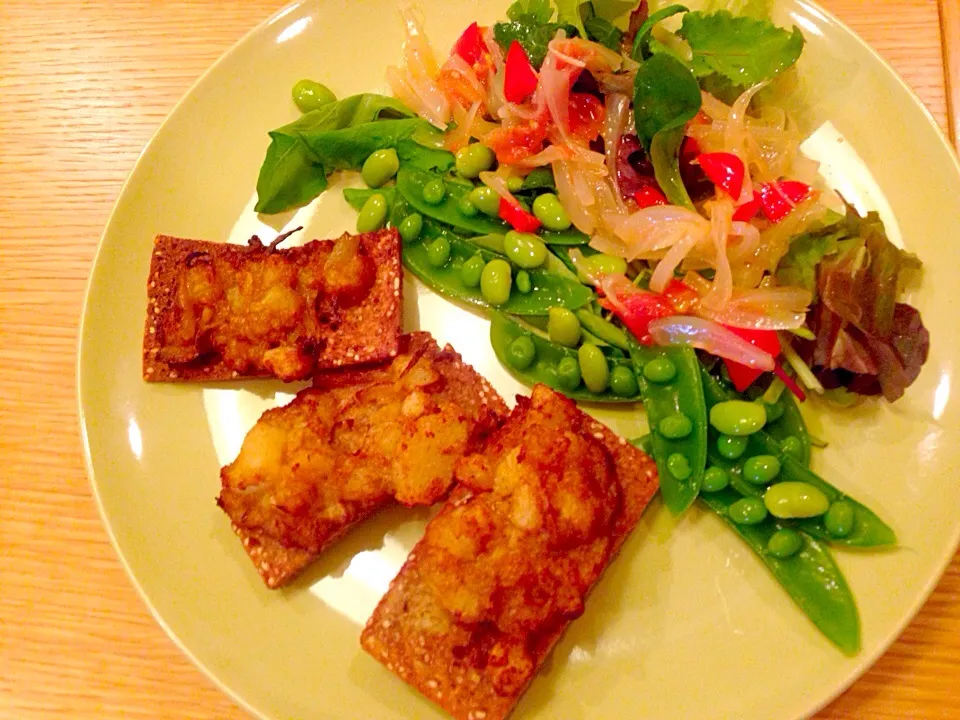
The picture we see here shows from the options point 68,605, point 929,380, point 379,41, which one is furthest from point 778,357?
point 68,605

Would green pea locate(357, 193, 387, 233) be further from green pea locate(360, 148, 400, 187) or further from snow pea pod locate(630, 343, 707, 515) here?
snow pea pod locate(630, 343, 707, 515)

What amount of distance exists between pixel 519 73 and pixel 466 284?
38.7 inches

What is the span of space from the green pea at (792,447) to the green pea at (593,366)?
2.45 feet

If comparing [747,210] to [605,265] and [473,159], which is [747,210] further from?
[473,159]

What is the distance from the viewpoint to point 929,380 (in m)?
2.89

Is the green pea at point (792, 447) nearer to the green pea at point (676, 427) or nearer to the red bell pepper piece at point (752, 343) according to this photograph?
the red bell pepper piece at point (752, 343)

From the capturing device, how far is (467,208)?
129 inches

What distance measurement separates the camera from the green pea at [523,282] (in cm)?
315

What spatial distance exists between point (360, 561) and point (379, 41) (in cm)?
259

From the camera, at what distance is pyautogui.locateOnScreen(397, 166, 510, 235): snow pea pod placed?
3297 mm

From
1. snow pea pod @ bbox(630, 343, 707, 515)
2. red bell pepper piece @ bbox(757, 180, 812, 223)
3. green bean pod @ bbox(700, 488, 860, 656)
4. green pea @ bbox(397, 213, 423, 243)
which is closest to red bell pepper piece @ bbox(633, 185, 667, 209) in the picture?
red bell pepper piece @ bbox(757, 180, 812, 223)

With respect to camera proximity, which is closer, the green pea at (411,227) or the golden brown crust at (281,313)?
the golden brown crust at (281,313)

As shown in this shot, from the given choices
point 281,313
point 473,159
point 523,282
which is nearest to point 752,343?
point 523,282

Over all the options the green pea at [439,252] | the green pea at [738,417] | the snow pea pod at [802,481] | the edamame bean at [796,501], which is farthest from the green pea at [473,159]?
the edamame bean at [796,501]
